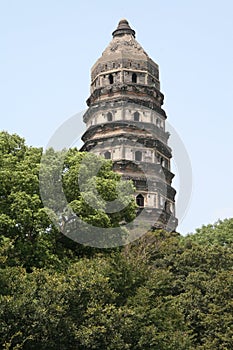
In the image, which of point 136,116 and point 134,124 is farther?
point 136,116

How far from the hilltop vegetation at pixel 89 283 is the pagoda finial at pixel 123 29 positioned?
19.6 m

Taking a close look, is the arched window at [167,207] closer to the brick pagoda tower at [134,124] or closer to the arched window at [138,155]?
the brick pagoda tower at [134,124]

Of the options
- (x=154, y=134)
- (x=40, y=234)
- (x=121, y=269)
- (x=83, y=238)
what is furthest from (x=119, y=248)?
(x=154, y=134)

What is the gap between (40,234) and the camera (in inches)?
838

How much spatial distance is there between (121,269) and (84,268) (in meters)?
1.44

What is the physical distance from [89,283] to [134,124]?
23626mm

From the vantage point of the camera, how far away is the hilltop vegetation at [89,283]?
1545 centimetres

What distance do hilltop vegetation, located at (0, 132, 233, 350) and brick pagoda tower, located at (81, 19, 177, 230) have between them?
8.88m

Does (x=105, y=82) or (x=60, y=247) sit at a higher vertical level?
(x=105, y=82)

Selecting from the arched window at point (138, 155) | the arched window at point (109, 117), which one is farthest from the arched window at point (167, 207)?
the arched window at point (109, 117)

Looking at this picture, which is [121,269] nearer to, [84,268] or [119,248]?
[84,268]

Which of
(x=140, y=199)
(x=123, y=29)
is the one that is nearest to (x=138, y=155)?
(x=140, y=199)

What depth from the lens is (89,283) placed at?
638 inches

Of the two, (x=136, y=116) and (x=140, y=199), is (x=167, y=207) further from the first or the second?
(x=136, y=116)
